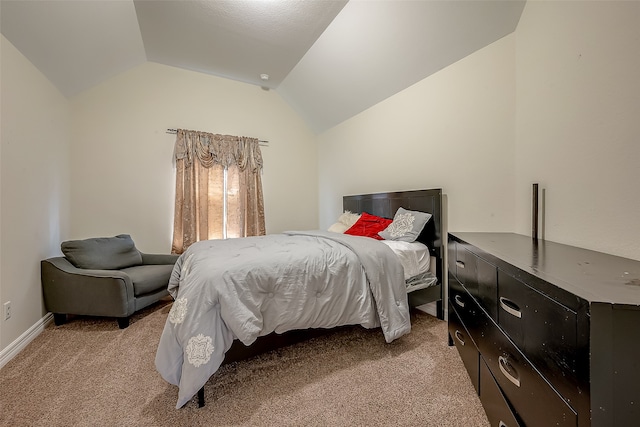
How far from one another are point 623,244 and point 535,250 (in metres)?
0.33

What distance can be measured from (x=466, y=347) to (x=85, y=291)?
Result: 3.06 meters

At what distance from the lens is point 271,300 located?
5.16ft

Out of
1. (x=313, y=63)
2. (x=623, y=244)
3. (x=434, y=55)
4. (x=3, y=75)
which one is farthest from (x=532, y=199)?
(x=3, y=75)

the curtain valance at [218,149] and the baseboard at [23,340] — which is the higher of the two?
the curtain valance at [218,149]

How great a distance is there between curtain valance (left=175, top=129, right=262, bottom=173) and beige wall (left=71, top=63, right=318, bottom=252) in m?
0.15

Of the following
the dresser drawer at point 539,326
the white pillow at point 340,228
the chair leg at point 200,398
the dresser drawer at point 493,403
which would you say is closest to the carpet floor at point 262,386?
the chair leg at point 200,398

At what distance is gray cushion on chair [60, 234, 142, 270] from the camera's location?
240 cm

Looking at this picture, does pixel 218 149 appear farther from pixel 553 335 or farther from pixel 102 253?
pixel 553 335

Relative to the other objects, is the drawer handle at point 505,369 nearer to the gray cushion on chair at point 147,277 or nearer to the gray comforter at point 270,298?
the gray comforter at point 270,298

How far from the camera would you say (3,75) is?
181cm

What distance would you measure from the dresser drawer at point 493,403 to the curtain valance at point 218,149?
3617 millimetres

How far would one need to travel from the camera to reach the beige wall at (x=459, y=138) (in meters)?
2.03

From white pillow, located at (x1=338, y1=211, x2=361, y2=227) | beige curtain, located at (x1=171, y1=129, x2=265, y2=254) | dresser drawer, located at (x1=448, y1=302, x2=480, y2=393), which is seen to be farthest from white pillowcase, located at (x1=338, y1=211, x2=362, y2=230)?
dresser drawer, located at (x1=448, y1=302, x2=480, y2=393)

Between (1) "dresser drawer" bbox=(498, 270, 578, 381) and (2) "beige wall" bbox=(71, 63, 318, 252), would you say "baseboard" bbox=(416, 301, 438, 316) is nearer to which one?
(1) "dresser drawer" bbox=(498, 270, 578, 381)
